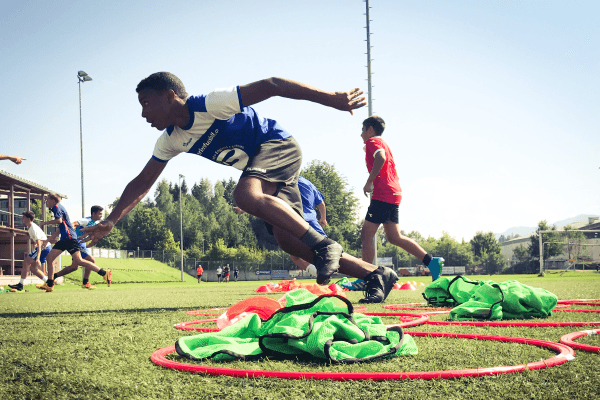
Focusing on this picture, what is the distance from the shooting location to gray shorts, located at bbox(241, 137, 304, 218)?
4621 mm

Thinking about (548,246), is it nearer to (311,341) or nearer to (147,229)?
(147,229)

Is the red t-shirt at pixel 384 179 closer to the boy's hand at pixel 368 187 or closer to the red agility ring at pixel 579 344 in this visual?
the boy's hand at pixel 368 187

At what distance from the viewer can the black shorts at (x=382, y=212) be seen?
22.8ft

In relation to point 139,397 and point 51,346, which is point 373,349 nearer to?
point 139,397

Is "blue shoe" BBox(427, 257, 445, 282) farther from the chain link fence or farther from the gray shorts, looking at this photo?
the chain link fence

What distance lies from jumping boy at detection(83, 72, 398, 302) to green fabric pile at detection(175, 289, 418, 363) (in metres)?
1.81

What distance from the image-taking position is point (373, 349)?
7.01 ft

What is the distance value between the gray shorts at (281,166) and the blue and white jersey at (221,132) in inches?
3.2

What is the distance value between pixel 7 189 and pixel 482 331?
3322 centimetres

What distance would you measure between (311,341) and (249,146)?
9.22 feet

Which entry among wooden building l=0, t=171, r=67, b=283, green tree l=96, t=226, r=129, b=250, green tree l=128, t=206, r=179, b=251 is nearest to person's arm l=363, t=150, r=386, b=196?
wooden building l=0, t=171, r=67, b=283

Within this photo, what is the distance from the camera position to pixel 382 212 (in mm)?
6957

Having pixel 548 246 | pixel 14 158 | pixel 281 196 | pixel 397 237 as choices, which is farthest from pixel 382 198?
pixel 548 246

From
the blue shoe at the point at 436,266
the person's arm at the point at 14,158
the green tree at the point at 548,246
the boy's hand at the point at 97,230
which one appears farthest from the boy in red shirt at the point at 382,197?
the green tree at the point at 548,246
